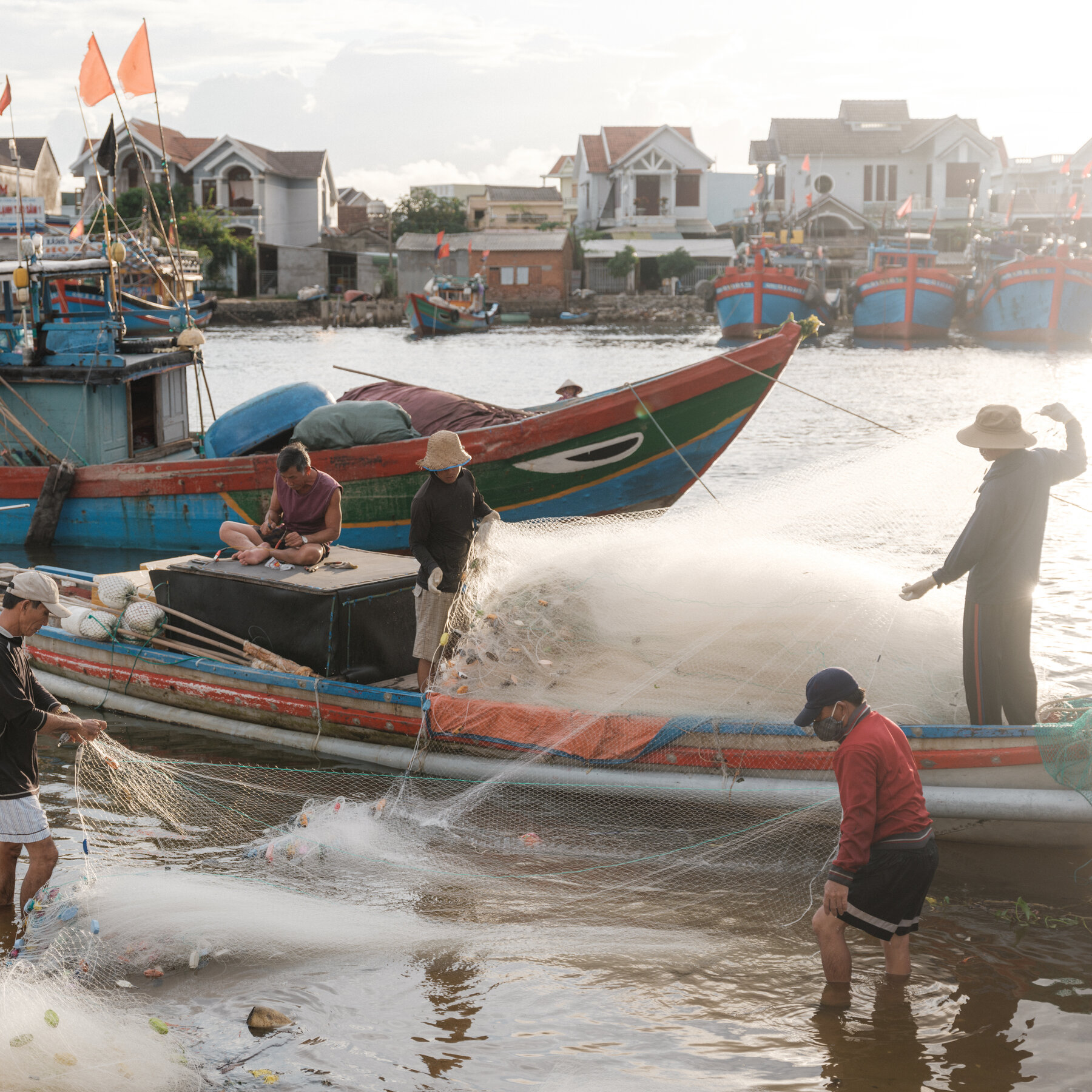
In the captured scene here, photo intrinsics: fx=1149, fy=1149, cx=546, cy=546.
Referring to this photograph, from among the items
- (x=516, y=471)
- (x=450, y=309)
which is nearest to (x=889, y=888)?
(x=516, y=471)

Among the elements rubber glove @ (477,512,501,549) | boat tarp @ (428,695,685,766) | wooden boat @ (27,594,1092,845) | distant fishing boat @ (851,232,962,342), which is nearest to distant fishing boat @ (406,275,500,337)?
distant fishing boat @ (851,232,962,342)

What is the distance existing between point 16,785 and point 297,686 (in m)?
2.31

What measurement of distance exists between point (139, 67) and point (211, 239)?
5008cm

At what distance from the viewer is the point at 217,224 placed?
59.6m

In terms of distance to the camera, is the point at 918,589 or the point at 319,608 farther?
the point at 319,608

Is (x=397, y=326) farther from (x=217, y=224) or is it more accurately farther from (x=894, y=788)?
(x=894, y=788)

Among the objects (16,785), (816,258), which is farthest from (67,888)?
(816,258)

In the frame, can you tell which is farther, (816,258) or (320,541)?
(816,258)

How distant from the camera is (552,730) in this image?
5793 millimetres

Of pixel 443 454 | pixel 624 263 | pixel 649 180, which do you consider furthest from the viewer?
pixel 649 180

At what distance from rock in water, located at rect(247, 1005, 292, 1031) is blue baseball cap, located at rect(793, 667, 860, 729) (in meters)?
2.25

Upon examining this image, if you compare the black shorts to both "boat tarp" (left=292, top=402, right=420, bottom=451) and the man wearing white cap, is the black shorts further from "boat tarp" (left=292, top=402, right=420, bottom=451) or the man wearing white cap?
"boat tarp" (left=292, top=402, right=420, bottom=451)

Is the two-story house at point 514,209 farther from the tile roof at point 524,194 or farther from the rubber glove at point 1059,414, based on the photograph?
the rubber glove at point 1059,414

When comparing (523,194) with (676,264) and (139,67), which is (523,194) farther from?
(139,67)
